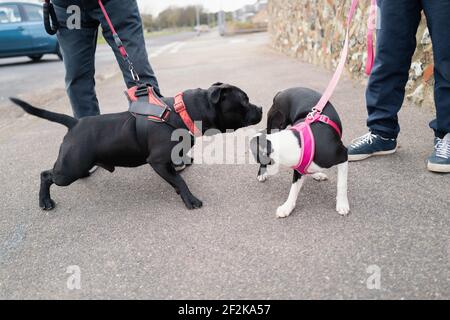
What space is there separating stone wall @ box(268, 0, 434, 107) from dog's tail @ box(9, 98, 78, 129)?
11.8ft

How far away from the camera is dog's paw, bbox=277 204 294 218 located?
2416 mm

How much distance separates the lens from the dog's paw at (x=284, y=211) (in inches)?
95.1

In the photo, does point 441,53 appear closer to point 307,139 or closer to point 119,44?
point 307,139

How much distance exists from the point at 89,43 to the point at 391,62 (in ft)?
8.42

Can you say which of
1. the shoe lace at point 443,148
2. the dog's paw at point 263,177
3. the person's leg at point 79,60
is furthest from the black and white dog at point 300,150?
the person's leg at point 79,60

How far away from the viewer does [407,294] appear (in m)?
1.69

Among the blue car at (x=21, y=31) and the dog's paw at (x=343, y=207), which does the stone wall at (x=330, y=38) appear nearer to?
the dog's paw at (x=343, y=207)

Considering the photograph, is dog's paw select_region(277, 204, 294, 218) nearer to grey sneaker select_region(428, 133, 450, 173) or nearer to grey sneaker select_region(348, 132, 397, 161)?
grey sneaker select_region(348, 132, 397, 161)

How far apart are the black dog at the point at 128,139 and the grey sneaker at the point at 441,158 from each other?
1525 mm

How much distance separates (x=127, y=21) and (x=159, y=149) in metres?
1.34

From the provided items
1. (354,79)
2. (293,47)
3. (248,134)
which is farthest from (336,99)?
(293,47)

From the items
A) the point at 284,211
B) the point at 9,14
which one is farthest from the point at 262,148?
the point at 9,14

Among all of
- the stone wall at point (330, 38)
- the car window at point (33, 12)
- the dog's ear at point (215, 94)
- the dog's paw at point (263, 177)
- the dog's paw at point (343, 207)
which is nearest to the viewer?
the dog's paw at point (343, 207)

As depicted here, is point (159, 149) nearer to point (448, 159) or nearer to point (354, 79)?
point (448, 159)
